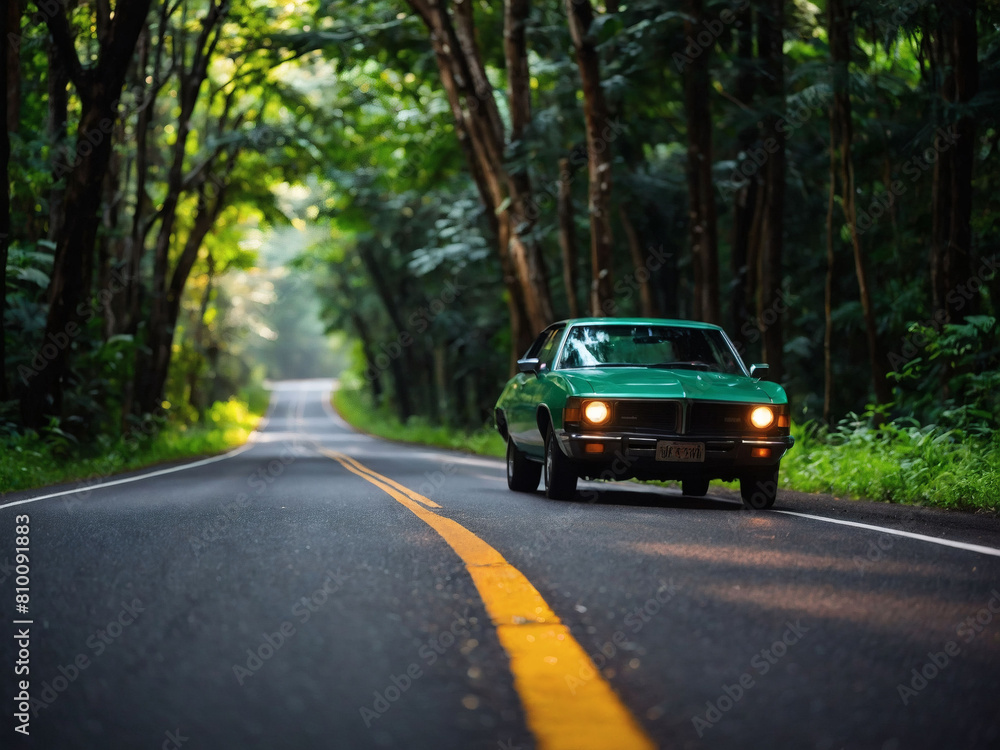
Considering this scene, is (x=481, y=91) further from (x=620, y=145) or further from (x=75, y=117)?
(x=75, y=117)

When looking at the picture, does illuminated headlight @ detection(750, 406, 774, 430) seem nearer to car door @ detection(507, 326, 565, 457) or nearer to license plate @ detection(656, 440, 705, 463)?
license plate @ detection(656, 440, 705, 463)

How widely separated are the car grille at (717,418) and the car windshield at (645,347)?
4.44 ft

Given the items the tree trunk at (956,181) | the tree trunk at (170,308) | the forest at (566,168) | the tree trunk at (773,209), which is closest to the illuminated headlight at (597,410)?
the forest at (566,168)

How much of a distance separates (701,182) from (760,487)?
1011 centimetres

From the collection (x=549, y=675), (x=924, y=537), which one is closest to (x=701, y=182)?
(x=924, y=537)

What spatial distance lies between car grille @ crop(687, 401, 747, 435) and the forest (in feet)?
12.2

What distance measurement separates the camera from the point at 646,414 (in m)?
9.03

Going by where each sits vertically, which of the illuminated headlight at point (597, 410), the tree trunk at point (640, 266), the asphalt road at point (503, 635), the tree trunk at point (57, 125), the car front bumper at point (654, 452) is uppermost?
the tree trunk at point (57, 125)

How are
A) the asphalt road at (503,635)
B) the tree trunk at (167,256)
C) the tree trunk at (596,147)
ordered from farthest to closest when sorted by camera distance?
the tree trunk at (167,256) < the tree trunk at (596,147) < the asphalt road at (503,635)

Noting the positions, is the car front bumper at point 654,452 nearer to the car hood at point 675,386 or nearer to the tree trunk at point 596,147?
the car hood at point 675,386

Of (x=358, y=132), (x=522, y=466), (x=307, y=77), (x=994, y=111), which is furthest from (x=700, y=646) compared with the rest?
(x=307, y=77)

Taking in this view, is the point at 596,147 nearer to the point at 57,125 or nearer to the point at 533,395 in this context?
the point at 533,395

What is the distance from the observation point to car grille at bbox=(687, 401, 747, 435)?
9.00 metres

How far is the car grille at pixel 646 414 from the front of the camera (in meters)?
9.01
